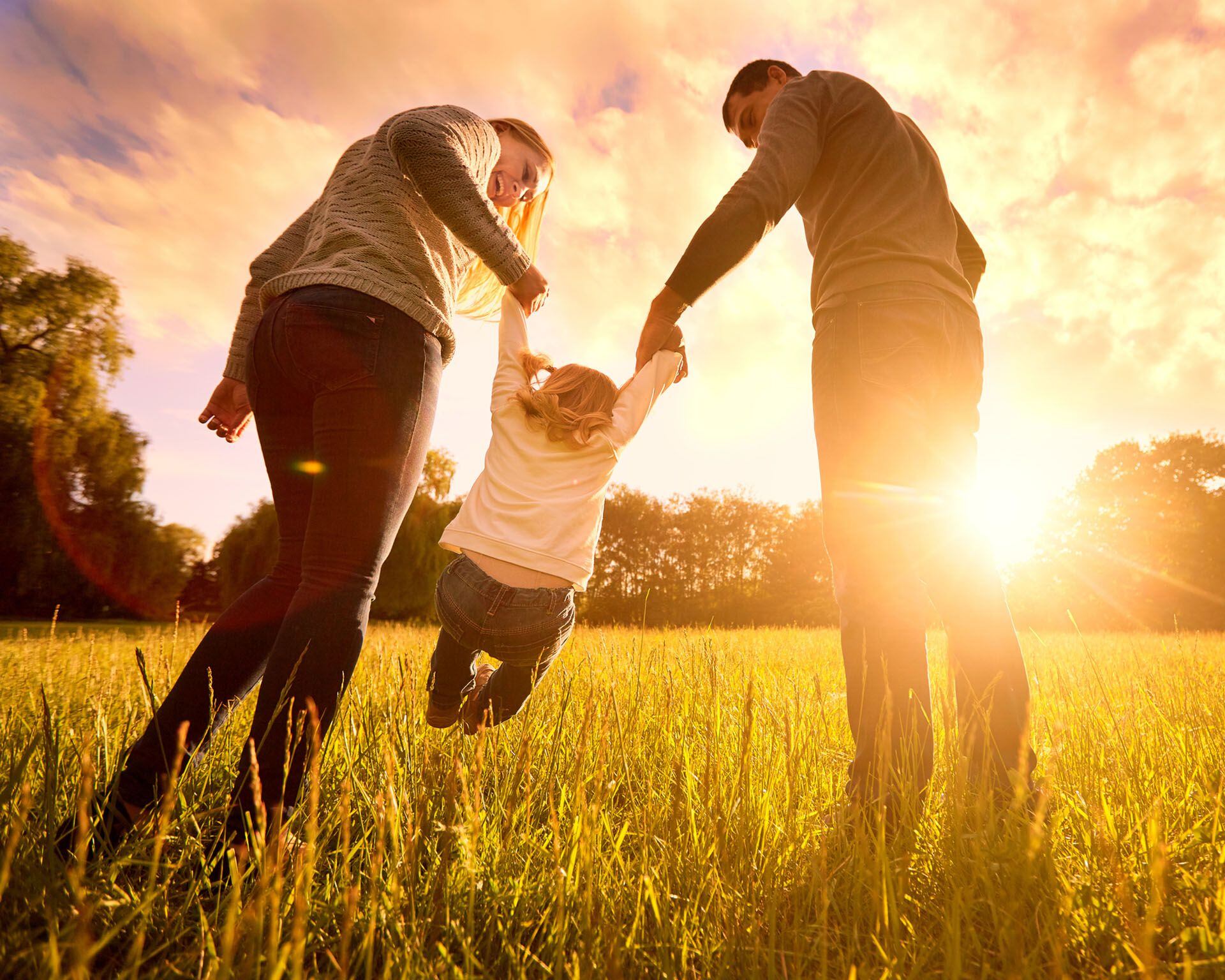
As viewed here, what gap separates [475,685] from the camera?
240 centimetres

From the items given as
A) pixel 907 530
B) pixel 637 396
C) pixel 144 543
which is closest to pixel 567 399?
pixel 637 396

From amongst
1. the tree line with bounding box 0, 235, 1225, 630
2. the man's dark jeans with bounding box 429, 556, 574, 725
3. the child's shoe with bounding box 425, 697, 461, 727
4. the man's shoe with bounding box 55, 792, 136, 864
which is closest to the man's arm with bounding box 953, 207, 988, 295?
the man's dark jeans with bounding box 429, 556, 574, 725

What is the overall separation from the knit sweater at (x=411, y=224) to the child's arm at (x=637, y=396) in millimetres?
649

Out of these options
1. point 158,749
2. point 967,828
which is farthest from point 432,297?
point 967,828

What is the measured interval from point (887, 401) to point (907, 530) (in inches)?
15.1

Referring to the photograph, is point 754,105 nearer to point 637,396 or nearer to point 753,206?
point 753,206

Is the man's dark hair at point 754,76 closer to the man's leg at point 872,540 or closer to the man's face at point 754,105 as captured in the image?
the man's face at point 754,105

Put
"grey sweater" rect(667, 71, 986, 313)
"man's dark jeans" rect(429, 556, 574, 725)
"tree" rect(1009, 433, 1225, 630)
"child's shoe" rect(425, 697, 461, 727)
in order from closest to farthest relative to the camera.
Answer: "grey sweater" rect(667, 71, 986, 313)
"man's dark jeans" rect(429, 556, 574, 725)
"child's shoe" rect(425, 697, 461, 727)
"tree" rect(1009, 433, 1225, 630)

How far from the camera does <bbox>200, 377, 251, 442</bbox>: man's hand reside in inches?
82.2

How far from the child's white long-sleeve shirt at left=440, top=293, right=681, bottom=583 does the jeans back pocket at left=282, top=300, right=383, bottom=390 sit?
28.2 inches

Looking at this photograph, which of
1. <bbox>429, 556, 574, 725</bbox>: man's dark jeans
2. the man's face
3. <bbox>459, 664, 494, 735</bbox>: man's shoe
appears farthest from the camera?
the man's face

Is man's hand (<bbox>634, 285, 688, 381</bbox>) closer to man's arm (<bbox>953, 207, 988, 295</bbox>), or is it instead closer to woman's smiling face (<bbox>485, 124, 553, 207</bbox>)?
woman's smiling face (<bbox>485, 124, 553, 207</bbox>)

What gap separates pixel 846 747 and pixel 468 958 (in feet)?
7.11

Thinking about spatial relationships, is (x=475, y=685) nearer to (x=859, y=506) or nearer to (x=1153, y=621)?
(x=859, y=506)
